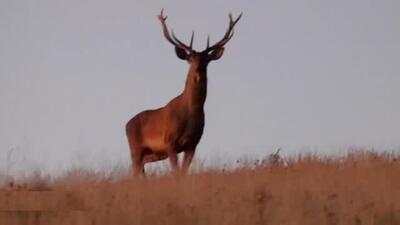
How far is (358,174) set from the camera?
12805mm

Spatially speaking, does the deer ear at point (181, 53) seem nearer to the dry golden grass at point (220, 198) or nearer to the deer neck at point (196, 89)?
the deer neck at point (196, 89)

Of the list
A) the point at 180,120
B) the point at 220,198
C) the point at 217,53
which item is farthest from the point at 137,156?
the point at 220,198

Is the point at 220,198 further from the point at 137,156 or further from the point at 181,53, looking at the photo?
the point at 137,156

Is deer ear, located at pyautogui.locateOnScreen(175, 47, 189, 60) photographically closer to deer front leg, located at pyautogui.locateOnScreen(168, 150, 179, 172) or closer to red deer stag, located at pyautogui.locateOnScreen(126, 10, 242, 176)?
red deer stag, located at pyautogui.locateOnScreen(126, 10, 242, 176)

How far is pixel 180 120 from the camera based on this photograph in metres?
17.7

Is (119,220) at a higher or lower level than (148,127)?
lower

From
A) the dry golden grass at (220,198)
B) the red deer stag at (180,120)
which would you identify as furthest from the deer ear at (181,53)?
the dry golden grass at (220,198)

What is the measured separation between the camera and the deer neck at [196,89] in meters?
17.6

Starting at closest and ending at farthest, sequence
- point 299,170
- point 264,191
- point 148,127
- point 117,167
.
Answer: point 264,191 → point 299,170 → point 117,167 → point 148,127

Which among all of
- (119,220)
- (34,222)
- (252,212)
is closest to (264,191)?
(252,212)

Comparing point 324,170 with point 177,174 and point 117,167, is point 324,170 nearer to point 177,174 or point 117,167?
point 177,174

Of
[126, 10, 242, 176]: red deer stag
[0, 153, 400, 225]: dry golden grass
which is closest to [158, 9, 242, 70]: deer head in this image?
[126, 10, 242, 176]: red deer stag

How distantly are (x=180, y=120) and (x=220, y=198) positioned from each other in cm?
711

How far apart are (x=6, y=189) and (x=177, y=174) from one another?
7.50ft
